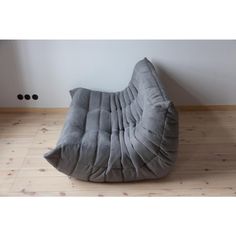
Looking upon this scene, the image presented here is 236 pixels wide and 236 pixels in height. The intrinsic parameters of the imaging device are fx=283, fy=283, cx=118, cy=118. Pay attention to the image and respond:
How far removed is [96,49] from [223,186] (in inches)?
64.2

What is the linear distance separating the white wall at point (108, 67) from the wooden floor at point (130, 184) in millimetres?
225

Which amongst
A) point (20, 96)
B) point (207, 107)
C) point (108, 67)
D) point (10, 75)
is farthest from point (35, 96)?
point (207, 107)

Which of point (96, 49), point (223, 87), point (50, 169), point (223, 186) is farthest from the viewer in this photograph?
point (223, 87)

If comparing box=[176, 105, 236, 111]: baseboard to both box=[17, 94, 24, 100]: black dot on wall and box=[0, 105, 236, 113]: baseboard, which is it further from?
box=[17, 94, 24, 100]: black dot on wall

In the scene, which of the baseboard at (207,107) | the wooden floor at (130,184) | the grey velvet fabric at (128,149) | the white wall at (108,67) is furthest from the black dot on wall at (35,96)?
the baseboard at (207,107)

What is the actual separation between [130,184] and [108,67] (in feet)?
4.18

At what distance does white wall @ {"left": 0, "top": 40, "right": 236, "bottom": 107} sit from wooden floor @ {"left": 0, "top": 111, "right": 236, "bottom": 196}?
0.74ft

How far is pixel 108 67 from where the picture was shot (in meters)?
2.76

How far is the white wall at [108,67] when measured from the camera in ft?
8.71

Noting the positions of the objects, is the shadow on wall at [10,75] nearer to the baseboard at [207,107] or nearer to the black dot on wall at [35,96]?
the black dot on wall at [35,96]

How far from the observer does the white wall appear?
2.66 m
